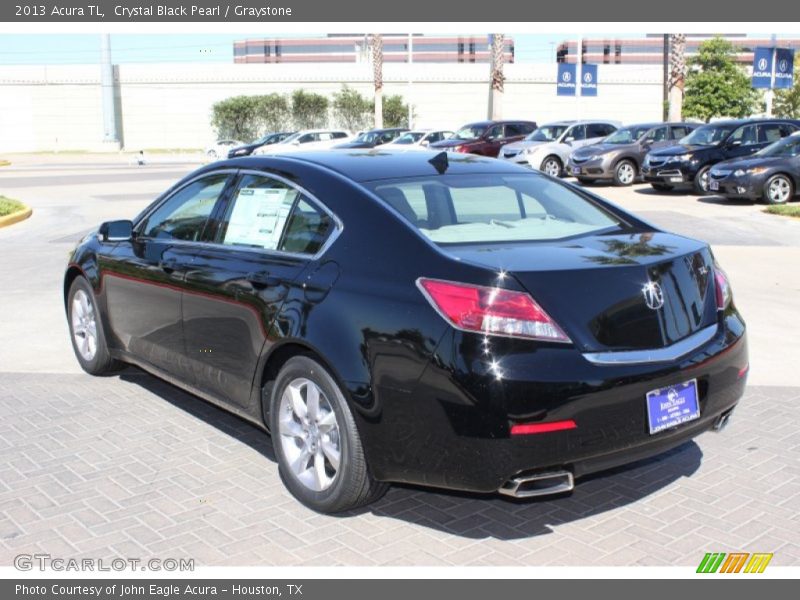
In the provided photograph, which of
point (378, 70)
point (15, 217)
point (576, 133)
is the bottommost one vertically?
point (15, 217)

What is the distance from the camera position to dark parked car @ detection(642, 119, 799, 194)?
21.6 meters

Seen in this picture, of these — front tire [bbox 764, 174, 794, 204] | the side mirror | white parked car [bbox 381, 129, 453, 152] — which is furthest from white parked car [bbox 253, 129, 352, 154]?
the side mirror

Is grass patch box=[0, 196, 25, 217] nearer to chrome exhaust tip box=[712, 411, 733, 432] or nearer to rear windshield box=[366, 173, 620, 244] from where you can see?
rear windshield box=[366, 173, 620, 244]

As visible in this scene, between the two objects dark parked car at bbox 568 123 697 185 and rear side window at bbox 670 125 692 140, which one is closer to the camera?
dark parked car at bbox 568 123 697 185

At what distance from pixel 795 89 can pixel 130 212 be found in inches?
1647

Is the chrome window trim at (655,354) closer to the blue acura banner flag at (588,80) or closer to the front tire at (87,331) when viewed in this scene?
the front tire at (87,331)

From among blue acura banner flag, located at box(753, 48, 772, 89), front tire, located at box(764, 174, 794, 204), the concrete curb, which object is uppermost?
blue acura banner flag, located at box(753, 48, 772, 89)

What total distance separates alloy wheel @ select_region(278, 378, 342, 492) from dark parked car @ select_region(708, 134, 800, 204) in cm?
1689

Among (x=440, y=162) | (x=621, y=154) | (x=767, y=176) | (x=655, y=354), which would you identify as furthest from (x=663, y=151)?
(x=655, y=354)

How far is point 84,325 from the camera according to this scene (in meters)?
6.52

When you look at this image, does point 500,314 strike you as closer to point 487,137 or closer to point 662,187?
point 662,187

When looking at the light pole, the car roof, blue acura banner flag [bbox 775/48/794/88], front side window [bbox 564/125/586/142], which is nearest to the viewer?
the car roof

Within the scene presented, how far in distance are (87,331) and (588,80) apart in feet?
116

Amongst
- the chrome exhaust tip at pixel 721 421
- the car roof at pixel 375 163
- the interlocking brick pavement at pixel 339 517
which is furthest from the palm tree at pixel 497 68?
the chrome exhaust tip at pixel 721 421
